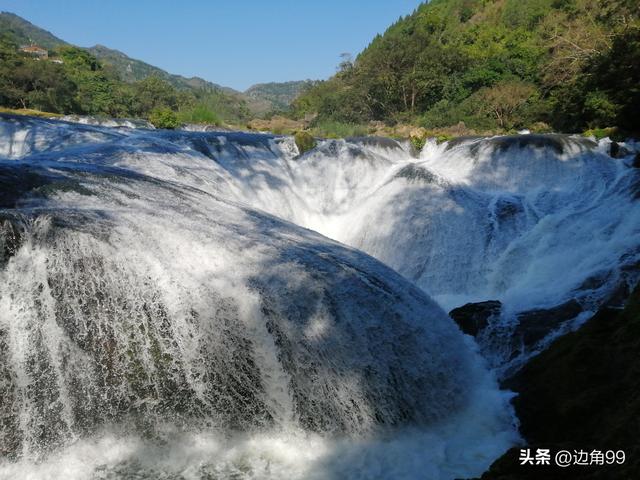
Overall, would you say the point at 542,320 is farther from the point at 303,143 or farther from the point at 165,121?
the point at 165,121

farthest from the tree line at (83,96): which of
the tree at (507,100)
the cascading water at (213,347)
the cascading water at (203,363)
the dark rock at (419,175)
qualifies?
the cascading water at (203,363)

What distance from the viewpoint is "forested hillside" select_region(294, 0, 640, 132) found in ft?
59.7

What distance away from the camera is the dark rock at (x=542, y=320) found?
5.75 metres

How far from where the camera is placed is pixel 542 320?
19.6 ft

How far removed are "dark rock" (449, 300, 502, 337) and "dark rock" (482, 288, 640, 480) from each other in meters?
0.92

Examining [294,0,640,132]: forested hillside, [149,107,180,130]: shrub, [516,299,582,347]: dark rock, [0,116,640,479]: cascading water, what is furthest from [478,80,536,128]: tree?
[516,299,582,347]: dark rock

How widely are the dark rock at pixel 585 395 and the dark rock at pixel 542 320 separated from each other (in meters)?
0.40

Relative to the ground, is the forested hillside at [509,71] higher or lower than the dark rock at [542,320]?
higher

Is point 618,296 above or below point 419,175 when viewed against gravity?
below

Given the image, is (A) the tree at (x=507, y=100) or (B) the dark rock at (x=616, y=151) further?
(A) the tree at (x=507, y=100)

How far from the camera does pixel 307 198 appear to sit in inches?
516

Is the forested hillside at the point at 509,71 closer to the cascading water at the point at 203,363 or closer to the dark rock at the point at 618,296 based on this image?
the dark rock at the point at 618,296

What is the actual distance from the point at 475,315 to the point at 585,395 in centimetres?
220

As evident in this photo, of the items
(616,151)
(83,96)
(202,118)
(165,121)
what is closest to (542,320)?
(616,151)
